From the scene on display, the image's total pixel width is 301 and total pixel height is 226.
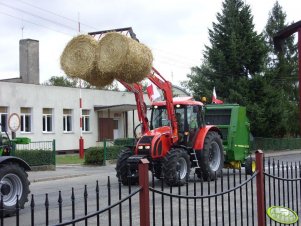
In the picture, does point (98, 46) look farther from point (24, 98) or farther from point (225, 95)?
point (225, 95)

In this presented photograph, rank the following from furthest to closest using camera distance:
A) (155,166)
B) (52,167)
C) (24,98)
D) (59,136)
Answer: (59,136)
(24,98)
(52,167)
(155,166)

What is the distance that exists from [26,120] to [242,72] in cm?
1518

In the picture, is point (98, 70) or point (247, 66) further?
point (247, 66)

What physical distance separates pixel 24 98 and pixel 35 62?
16.8 feet

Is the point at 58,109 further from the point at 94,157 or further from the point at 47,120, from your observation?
the point at 94,157

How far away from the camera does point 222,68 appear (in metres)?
36.9

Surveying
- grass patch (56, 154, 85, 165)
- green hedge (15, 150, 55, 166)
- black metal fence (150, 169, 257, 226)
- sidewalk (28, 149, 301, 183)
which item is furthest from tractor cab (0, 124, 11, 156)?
grass patch (56, 154, 85, 165)

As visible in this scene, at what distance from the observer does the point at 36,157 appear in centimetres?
2261

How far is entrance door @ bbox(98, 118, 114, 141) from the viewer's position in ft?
132

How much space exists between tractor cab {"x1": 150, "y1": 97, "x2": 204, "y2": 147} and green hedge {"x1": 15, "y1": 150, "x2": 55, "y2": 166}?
7.86 meters

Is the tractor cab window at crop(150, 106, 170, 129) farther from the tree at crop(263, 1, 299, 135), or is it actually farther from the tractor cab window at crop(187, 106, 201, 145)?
the tree at crop(263, 1, 299, 135)

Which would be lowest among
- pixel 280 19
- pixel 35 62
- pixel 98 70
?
pixel 98 70

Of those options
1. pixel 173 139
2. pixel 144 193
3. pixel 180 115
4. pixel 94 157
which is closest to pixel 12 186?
pixel 173 139

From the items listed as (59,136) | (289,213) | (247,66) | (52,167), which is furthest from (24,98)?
(289,213)
